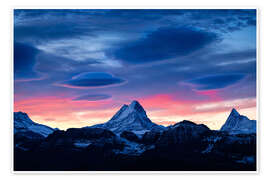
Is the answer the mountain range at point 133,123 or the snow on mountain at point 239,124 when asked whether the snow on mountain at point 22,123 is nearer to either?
the mountain range at point 133,123

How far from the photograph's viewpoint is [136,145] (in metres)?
11.3

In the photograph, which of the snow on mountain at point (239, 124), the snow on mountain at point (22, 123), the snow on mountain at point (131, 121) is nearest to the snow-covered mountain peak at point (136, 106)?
the snow on mountain at point (131, 121)

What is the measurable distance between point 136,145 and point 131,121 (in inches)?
34.3

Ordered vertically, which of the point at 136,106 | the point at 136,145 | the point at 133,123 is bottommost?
the point at 136,145

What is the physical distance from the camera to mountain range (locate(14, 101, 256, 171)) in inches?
404

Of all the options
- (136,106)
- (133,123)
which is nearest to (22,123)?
(136,106)

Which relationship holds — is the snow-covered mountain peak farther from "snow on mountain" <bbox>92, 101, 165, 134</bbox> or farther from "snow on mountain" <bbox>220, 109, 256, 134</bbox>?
"snow on mountain" <bbox>220, 109, 256, 134</bbox>

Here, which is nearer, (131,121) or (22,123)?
(22,123)

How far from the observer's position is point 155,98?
35.7ft

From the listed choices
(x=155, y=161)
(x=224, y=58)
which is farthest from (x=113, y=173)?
(x=224, y=58)

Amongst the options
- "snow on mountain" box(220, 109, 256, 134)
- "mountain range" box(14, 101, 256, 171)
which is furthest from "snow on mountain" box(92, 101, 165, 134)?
"snow on mountain" box(220, 109, 256, 134)

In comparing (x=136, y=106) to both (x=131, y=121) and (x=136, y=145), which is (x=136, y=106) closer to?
(x=131, y=121)

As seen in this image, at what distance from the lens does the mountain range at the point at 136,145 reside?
10273 millimetres

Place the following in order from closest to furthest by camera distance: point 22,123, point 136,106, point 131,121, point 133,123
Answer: point 22,123
point 136,106
point 131,121
point 133,123
